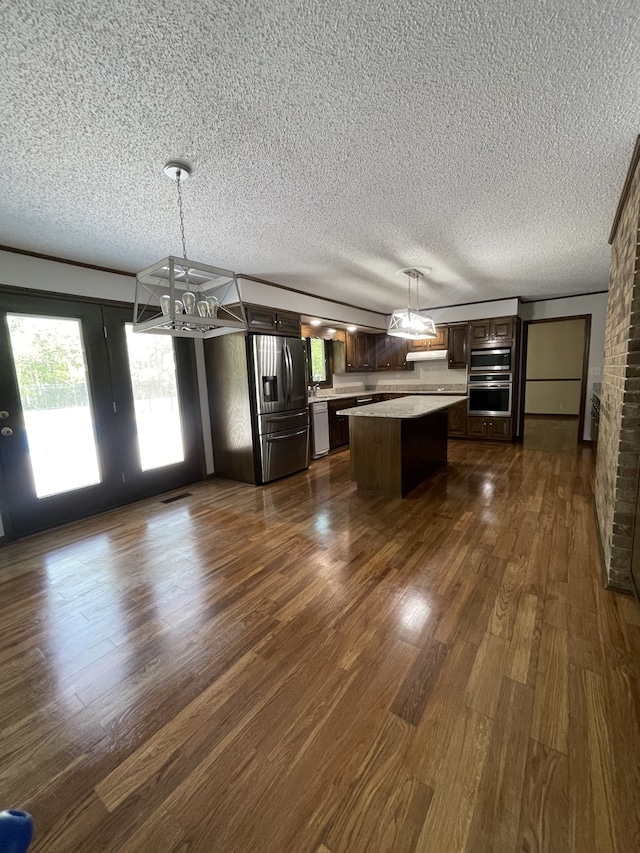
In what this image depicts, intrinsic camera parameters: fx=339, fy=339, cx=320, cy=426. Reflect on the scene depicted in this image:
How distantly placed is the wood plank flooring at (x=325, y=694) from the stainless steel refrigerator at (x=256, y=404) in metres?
1.62

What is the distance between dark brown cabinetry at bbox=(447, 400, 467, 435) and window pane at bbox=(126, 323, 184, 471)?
482cm

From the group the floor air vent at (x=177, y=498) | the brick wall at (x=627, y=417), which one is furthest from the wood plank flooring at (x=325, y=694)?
the floor air vent at (x=177, y=498)

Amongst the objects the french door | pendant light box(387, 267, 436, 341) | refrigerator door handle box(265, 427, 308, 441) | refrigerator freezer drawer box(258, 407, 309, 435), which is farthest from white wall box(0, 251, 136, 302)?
pendant light box(387, 267, 436, 341)

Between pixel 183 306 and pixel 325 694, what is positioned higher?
pixel 183 306

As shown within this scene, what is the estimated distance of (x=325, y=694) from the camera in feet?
4.82

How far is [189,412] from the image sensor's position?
177 inches

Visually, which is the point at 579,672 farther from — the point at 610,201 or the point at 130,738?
the point at 610,201

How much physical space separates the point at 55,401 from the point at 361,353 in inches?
207

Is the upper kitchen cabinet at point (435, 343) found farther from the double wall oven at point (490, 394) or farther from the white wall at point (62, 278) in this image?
the white wall at point (62, 278)

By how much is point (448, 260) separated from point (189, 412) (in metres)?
3.63

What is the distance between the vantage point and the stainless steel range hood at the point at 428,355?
21.5ft

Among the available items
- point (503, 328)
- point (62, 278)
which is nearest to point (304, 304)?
point (62, 278)

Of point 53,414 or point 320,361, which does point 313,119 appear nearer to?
point 53,414

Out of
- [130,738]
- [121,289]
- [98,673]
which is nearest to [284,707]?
[130,738]
